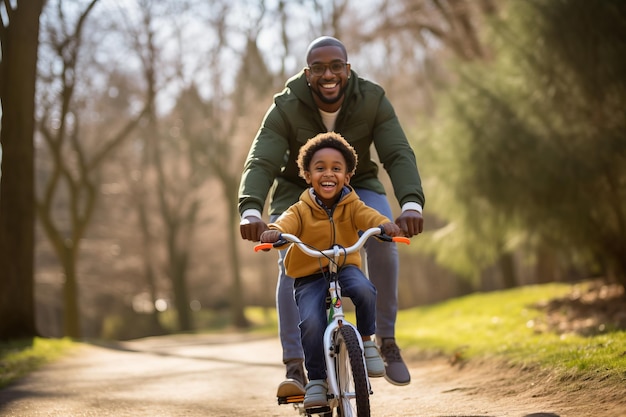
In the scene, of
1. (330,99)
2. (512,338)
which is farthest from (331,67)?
(512,338)

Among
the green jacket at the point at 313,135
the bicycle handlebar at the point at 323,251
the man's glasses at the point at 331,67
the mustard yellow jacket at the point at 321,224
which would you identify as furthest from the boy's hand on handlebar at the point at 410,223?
the man's glasses at the point at 331,67

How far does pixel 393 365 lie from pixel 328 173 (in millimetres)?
1417

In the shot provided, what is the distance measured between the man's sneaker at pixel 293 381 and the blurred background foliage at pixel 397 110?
651 centimetres

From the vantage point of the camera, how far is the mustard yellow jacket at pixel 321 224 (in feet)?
14.1

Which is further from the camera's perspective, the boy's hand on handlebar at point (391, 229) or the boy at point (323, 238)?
the boy at point (323, 238)

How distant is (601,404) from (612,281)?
9.05 meters

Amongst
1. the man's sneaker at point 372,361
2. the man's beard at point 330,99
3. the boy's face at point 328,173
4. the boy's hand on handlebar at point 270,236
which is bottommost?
the man's sneaker at point 372,361

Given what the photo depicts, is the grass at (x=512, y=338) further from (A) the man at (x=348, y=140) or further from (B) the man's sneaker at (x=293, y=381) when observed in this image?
(B) the man's sneaker at (x=293, y=381)

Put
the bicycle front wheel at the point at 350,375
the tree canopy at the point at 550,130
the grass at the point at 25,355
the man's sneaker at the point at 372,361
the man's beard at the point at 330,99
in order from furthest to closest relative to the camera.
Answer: the tree canopy at the point at 550,130 → the grass at the point at 25,355 → the man's beard at the point at 330,99 → the man's sneaker at the point at 372,361 → the bicycle front wheel at the point at 350,375

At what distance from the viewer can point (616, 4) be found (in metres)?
9.59

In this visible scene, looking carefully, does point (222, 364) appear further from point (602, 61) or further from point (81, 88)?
point (81, 88)

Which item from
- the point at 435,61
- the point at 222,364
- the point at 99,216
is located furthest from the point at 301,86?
the point at 99,216

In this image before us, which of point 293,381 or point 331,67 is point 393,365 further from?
point 331,67

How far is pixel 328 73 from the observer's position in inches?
189
